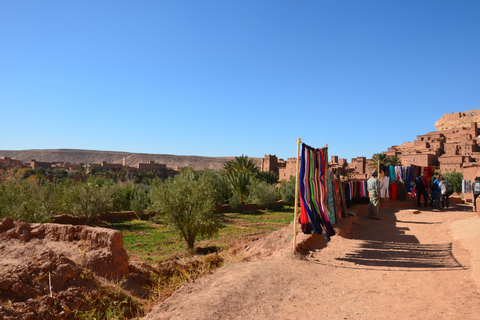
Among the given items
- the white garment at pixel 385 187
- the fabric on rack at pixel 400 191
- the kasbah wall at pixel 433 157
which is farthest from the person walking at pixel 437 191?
the kasbah wall at pixel 433 157

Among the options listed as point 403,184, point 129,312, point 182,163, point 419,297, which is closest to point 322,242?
point 419,297

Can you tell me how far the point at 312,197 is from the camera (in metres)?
6.24

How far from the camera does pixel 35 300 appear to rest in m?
4.35

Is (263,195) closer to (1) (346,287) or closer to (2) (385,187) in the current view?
(2) (385,187)

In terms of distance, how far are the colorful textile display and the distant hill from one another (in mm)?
111678

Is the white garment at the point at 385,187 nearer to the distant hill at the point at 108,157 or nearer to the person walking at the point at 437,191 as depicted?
the person walking at the point at 437,191

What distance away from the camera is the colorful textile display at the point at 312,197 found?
6.07 metres

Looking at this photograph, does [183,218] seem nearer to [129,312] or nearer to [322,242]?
[322,242]

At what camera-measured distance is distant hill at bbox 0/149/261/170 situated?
12025 centimetres

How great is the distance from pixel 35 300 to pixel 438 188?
50.0 feet

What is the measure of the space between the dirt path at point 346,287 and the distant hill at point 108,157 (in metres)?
112

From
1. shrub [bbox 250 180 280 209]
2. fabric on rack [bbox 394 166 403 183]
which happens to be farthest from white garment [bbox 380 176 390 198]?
shrub [bbox 250 180 280 209]

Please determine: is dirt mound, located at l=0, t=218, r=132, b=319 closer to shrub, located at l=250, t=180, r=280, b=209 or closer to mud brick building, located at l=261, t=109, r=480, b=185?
shrub, located at l=250, t=180, r=280, b=209

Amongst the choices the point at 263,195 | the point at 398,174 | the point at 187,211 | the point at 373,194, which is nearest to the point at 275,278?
the point at 187,211
